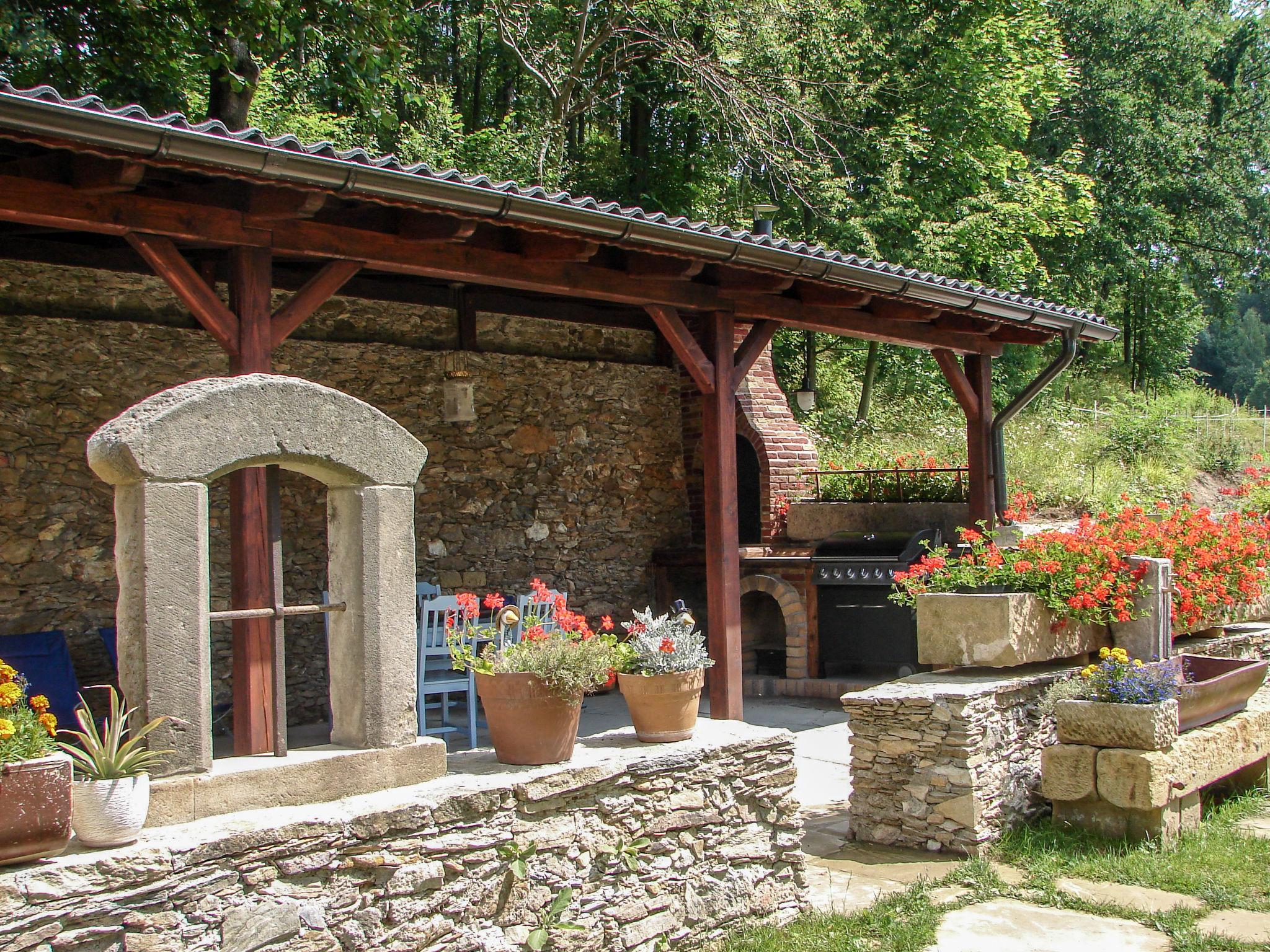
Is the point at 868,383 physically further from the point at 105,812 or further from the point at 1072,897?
the point at 105,812

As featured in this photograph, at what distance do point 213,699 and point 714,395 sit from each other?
3.58 m

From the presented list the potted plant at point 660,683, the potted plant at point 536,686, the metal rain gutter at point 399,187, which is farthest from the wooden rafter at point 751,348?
the potted plant at point 536,686

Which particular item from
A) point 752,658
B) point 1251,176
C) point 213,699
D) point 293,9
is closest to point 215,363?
point 213,699

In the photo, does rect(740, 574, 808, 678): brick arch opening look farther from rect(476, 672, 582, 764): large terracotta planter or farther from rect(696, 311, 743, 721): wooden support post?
rect(476, 672, 582, 764): large terracotta planter

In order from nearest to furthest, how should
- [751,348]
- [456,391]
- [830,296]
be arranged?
[751,348] → [830,296] → [456,391]

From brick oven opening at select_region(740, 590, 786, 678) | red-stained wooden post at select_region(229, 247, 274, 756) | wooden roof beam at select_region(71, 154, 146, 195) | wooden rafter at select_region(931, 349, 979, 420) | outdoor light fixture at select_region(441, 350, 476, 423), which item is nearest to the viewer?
wooden roof beam at select_region(71, 154, 146, 195)

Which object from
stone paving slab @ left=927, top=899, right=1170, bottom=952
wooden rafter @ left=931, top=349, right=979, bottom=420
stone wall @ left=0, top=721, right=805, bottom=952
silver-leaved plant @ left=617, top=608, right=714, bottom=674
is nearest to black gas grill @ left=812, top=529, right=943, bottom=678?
wooden rafter @ left=931, top=349, right=979, bottom=420

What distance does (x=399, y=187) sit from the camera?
4.37 meters

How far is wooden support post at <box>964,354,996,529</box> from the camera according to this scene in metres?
8.41

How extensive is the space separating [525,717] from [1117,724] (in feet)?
9.11

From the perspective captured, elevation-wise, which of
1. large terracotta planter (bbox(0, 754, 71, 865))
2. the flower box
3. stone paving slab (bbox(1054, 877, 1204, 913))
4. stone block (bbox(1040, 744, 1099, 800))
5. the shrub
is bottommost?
stone paving slab (bbox(1054, 877, 1204, 913))

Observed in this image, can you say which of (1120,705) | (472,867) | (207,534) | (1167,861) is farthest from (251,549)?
(1167,861)

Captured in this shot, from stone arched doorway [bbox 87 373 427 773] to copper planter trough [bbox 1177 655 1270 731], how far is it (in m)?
3.60

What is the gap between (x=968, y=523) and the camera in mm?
8594
